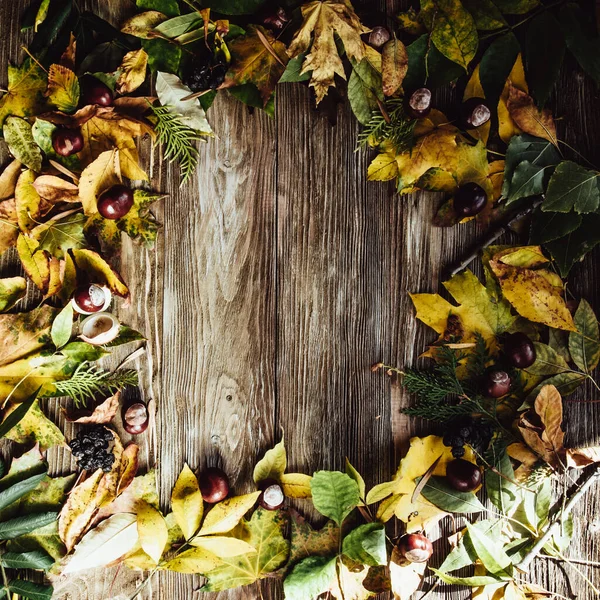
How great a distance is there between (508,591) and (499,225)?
81 centimetres

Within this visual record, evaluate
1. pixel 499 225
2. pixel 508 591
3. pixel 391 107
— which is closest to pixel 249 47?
pixel 391 107

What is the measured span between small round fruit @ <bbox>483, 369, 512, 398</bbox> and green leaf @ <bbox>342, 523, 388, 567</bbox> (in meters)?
0.39

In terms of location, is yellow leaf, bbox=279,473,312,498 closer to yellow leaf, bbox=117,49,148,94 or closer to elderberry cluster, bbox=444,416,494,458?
elderberry cluster, bbox=444,416,494,458

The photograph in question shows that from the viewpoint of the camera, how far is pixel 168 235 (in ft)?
4.08

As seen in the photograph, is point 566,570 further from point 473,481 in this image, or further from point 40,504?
point 40,504

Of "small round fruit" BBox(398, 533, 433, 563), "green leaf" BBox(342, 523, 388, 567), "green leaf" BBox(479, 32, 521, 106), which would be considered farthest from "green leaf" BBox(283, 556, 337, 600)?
"green leaf" BBox(479, 32, 521, 106)

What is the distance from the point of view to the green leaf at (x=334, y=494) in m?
1.18

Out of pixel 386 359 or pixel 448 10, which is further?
pixel 386 359

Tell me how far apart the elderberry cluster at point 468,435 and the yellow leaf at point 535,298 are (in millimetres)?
266

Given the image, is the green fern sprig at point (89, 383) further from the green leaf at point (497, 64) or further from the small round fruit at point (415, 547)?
the green leaf at point (497, 64)

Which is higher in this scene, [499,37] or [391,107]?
[499,37]

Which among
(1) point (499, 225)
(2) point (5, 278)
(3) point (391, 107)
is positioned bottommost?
(2) point (5, 278)

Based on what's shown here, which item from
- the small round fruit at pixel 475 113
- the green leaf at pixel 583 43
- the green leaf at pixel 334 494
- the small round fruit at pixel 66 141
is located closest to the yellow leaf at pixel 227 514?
the green leaf at pixel 334 494

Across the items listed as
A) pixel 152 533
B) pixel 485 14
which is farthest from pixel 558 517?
pixel 485 14
